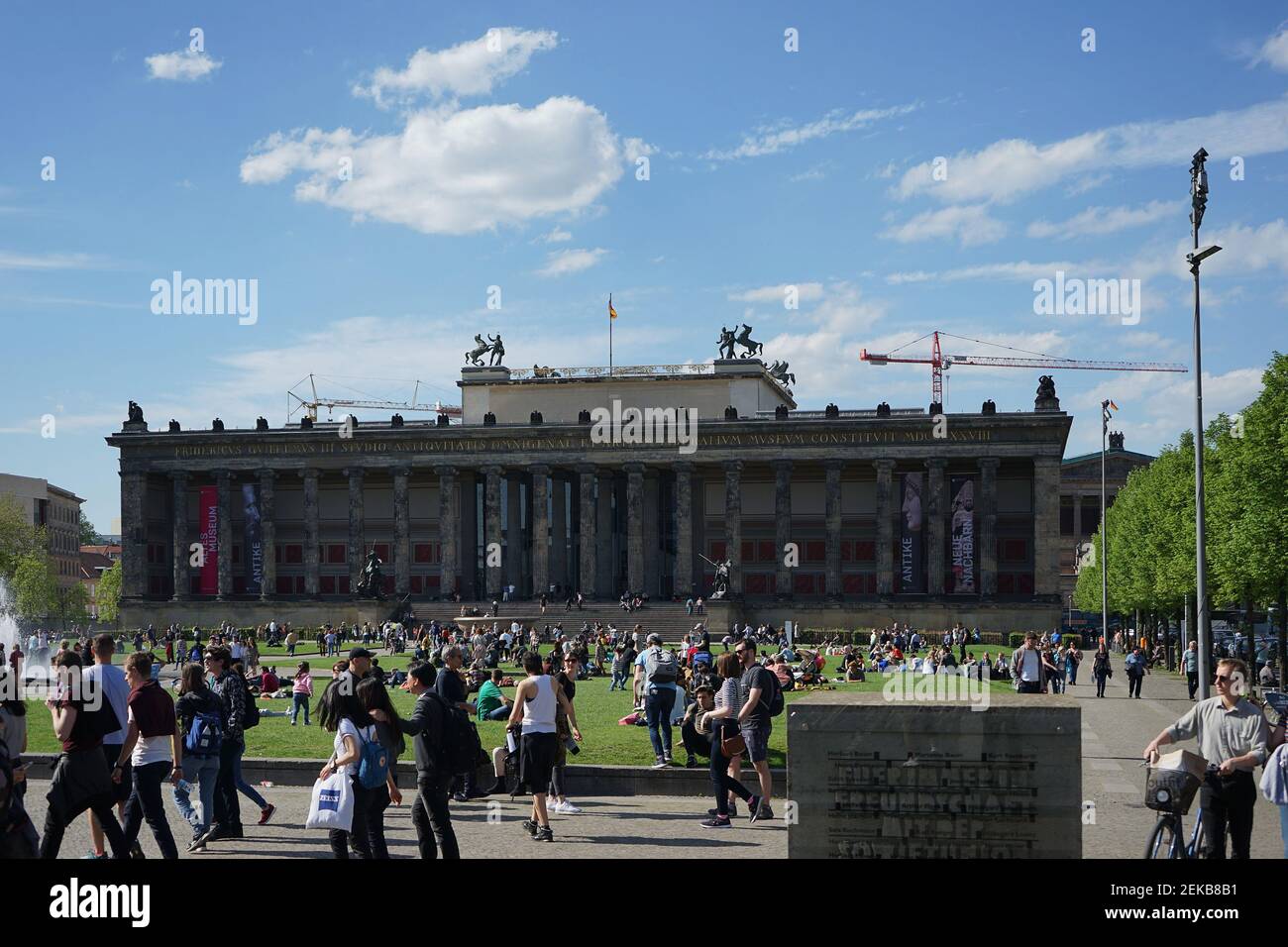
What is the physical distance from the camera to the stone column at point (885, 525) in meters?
89.2

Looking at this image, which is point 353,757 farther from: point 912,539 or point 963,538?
point 912,539

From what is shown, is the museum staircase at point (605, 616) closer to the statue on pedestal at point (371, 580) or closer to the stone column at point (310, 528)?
the statue on pedestal at point (371, 580)

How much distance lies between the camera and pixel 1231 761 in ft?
40.6

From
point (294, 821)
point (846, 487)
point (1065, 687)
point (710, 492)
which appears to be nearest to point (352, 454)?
point (710, 492)

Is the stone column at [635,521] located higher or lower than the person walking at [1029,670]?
higher

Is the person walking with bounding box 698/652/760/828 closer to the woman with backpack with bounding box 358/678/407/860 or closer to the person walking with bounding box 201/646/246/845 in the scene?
the woman with backpack with bounding box 358/678/407/860

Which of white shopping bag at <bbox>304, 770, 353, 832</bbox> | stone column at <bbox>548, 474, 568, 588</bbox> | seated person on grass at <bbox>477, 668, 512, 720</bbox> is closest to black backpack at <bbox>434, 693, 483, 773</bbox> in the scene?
white shopping bag at <bbox>304, 770, 353, 832</bbox>

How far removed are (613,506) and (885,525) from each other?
64.7 feet

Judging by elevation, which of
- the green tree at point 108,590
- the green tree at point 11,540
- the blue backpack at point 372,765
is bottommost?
the green tree at point 108,590

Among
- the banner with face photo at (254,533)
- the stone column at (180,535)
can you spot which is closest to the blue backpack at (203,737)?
the banner with face photo at (254,533)

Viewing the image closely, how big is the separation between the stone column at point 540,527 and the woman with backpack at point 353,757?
7918cm

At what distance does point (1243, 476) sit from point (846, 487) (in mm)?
48173

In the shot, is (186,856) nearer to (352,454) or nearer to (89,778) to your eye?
(89,778)

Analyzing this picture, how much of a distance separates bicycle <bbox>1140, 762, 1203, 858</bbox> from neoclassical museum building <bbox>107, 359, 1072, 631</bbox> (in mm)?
71680
